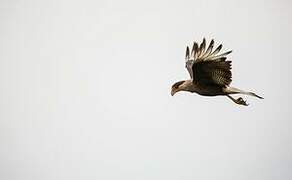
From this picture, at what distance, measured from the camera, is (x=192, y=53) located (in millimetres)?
1576

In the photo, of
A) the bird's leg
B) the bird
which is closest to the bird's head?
the bird

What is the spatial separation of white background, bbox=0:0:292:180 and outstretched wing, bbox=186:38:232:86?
44 millimetres

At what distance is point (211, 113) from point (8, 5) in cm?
92

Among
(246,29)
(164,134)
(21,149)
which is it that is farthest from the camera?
(246,29)

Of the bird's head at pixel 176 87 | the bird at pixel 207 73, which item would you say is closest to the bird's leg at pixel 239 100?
the bird at pixel 207 73

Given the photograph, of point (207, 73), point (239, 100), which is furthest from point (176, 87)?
point (239, 100)

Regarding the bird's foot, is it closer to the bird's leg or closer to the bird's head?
the bird's leg

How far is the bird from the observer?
157cm

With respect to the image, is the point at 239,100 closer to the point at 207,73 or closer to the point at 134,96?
the point at 207,73

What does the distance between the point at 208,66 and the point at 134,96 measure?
0.32 m

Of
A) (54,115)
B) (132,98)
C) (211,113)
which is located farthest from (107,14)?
(211,113)

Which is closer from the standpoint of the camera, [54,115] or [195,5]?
[54,115]

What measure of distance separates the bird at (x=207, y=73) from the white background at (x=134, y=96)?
32 mm

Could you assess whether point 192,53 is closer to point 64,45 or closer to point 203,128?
point 203,128
